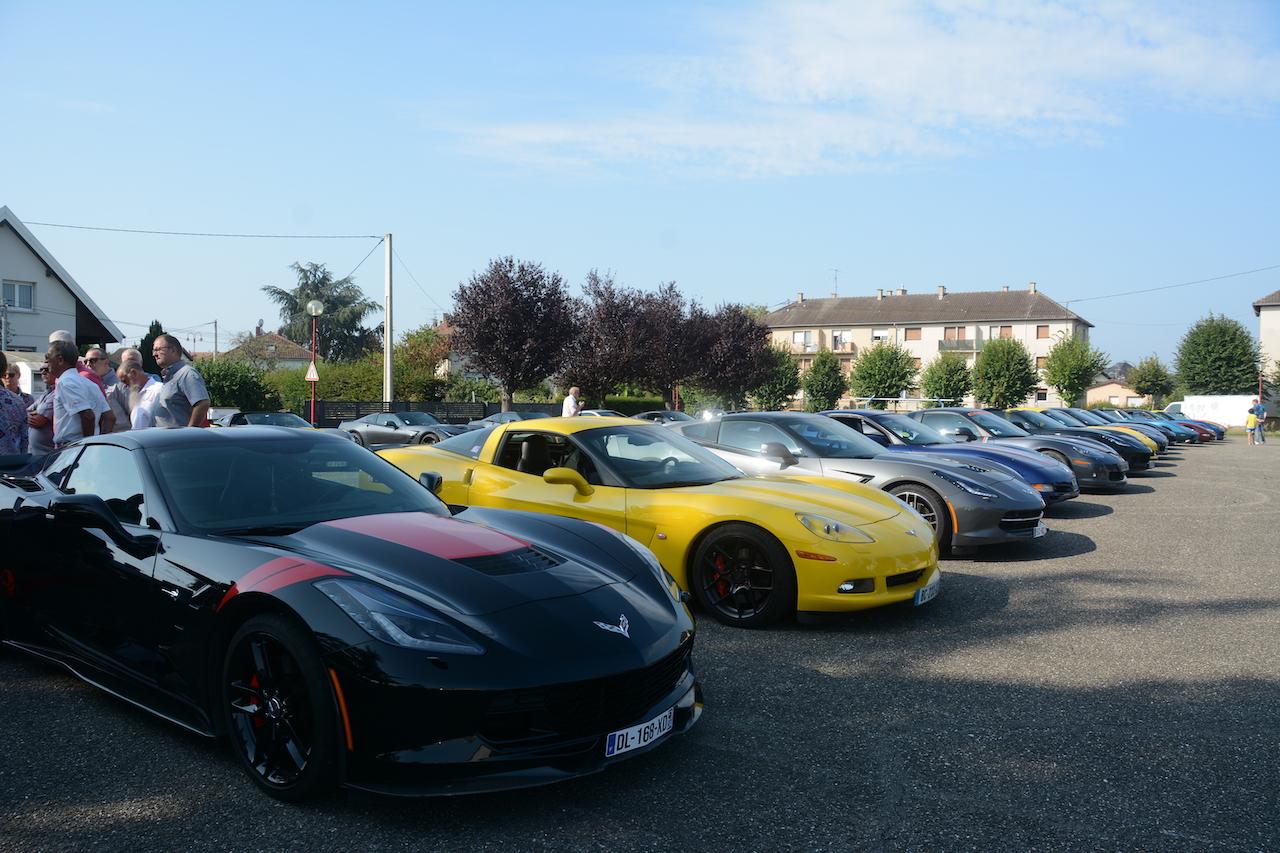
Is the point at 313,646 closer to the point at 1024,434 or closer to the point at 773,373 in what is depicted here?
the point at 1024,434

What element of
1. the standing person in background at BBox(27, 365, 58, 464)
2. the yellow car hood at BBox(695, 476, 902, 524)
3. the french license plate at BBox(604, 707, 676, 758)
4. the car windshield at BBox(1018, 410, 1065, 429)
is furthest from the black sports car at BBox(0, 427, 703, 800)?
the car windshield at BBox(1018, 410, 1065, 429)

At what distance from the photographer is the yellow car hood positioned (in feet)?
18.9

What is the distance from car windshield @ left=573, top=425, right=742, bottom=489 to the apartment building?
247 feet

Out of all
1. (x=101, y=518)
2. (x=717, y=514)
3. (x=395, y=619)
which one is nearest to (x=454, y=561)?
(x=395, y=619)

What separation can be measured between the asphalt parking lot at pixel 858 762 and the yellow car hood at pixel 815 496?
67 centimetres

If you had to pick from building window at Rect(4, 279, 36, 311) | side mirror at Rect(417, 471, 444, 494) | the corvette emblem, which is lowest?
the corvette emblem

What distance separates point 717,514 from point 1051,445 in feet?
32.4

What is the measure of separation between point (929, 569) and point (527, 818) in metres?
3.47

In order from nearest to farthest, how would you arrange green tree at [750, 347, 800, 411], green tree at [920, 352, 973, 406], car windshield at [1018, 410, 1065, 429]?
car windshield at [1018, 410, 1065, 429], green tree at [750, 347, 800, 411], green tree at [920, 352, 973, 406]

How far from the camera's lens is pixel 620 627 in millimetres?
3260

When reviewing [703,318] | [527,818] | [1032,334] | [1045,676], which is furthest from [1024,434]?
[1032,334]

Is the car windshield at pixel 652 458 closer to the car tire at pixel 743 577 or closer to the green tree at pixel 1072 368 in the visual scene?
the car tire at pixel 743 577

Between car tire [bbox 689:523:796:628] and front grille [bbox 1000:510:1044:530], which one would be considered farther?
front grille [bbox 1000:510:1044:530]

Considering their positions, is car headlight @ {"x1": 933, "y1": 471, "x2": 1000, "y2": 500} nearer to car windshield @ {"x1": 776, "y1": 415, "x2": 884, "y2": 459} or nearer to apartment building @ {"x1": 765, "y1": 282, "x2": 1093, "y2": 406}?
car windshield @ {"x1": 776, "y1": 415, "x2": 884, "y2": 459}
